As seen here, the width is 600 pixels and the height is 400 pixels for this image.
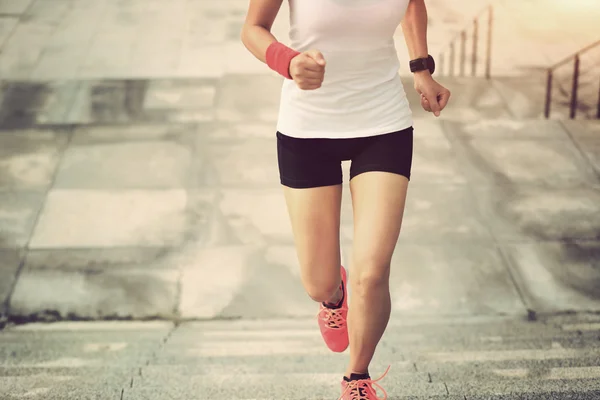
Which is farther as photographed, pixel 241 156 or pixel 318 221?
pixel 241 156

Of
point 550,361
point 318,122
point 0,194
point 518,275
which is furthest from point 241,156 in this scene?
point 318,122

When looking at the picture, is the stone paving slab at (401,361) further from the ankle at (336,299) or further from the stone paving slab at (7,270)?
the stone paving slab at (7,270)

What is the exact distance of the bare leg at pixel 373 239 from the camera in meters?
2.94

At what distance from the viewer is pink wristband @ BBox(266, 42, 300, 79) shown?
8.70ft

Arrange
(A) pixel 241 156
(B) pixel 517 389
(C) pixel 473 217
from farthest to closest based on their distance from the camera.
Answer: (A) pixel 241 156
(C) pixel 473 217
(B) pixel 517 389

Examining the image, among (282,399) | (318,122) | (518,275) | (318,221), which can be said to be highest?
(318,122)

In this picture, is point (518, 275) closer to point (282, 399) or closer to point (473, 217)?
point (473, 217)

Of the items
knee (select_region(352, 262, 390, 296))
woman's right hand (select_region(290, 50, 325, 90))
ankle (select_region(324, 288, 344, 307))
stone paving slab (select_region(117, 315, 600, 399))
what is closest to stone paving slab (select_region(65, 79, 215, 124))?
stone paving slab (select_region(117, 315, 600, 399))

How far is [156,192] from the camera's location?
23.6ft

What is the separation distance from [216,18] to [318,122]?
344 inches

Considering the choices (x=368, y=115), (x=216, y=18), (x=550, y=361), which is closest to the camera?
(x=368, y=115)

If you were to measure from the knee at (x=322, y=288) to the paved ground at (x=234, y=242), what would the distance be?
63cm

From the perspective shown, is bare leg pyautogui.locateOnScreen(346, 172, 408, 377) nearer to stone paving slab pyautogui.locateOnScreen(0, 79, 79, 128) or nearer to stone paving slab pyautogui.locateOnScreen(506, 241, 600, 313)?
stone paving slab pyautogui.locateOnScreen(506, 241, 600, 313)

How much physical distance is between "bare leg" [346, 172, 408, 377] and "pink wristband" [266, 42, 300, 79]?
0.59 metres
